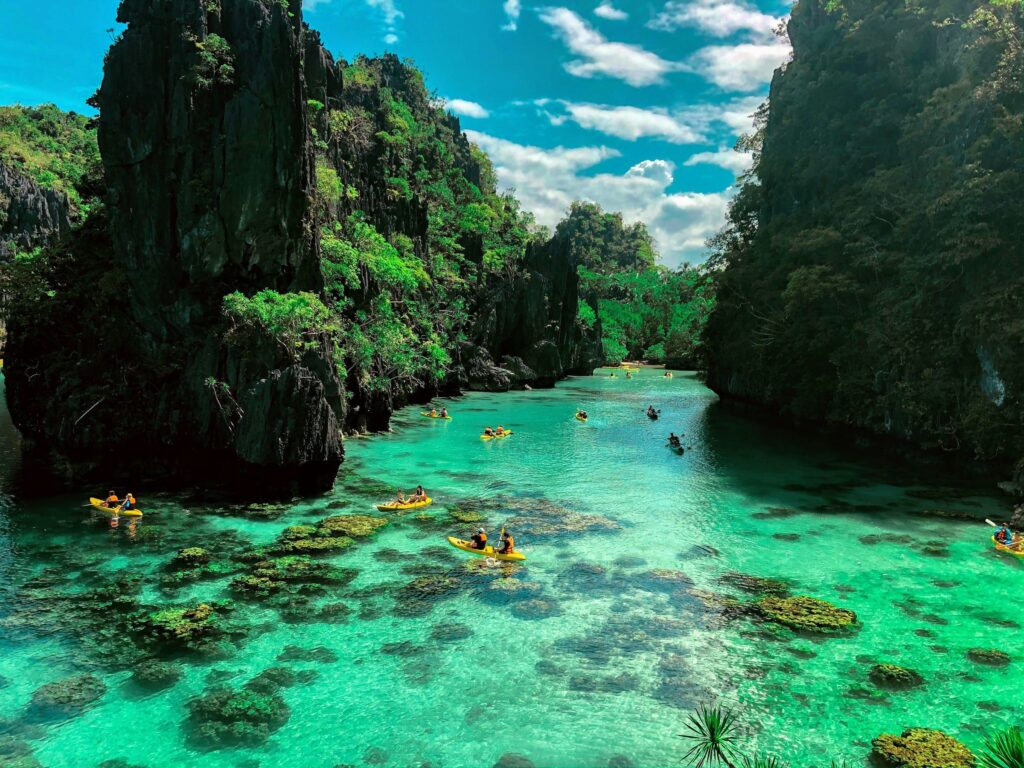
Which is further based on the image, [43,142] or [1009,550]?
[43,142]

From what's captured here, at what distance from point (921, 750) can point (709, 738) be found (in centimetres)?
350

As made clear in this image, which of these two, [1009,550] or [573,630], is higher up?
[1009,550]

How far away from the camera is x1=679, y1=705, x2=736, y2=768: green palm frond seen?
990 cm

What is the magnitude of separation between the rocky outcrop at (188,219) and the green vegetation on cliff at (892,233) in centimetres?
2988

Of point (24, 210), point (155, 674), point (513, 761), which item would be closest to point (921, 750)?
point (513, 761)

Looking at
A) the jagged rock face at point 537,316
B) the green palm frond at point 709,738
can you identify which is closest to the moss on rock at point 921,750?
the green palm frond at point 709,738

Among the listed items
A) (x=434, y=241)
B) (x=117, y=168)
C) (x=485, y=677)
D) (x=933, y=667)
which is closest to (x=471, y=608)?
(x=485, y=677)

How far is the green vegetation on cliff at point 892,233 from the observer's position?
27.8 metres

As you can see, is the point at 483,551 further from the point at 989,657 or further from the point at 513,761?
the point at 989,657

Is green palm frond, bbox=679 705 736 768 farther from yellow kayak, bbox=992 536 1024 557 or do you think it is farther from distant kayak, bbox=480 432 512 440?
distant kayak, bbox=480 432 512 440

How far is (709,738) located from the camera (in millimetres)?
10227

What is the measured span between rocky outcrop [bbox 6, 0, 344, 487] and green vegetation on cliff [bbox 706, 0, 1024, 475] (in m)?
29.9

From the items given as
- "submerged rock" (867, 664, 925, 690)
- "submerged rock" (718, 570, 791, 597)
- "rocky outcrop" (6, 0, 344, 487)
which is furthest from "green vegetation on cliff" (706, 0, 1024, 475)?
"rocky outcrop" (6, 0, 344, 487)

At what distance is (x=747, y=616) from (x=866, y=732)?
180 inches
